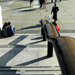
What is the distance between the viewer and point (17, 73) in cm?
464

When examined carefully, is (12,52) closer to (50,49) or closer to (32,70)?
(32,70)

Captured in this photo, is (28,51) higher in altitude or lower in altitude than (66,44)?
lower

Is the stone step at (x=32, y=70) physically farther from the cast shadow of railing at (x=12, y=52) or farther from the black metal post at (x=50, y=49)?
the black metal post at (x=50, y=49)

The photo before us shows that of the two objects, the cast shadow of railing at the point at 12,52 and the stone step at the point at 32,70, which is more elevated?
the cast shadow of railing at the point at 12,52

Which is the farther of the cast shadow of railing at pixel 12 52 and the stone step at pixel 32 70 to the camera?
the cast shadow of railing at pixel 12 52

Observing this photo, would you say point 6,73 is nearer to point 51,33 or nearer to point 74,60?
point 51,33

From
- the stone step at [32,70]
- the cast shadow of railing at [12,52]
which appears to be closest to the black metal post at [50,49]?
the stone step at [32,70]

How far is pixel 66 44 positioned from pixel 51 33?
1.67m

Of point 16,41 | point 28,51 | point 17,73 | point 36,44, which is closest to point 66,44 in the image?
point 17,73

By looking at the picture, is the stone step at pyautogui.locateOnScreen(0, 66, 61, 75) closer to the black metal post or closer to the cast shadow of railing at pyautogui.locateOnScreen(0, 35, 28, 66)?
the cast shadow of railing at pyautogui.locateOnScreen(0, 35, 28, 66)

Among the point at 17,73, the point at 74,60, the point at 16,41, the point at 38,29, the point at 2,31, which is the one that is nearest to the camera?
the point at 74,60

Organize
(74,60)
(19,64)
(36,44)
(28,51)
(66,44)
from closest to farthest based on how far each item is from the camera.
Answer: (74,60) → (66,44) → (19,64) → (28,51) → (36,44)

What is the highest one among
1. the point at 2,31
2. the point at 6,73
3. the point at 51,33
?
the point at 51,33

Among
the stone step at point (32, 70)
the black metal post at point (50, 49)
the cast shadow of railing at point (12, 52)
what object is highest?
the black metal post at point (50, 49)
